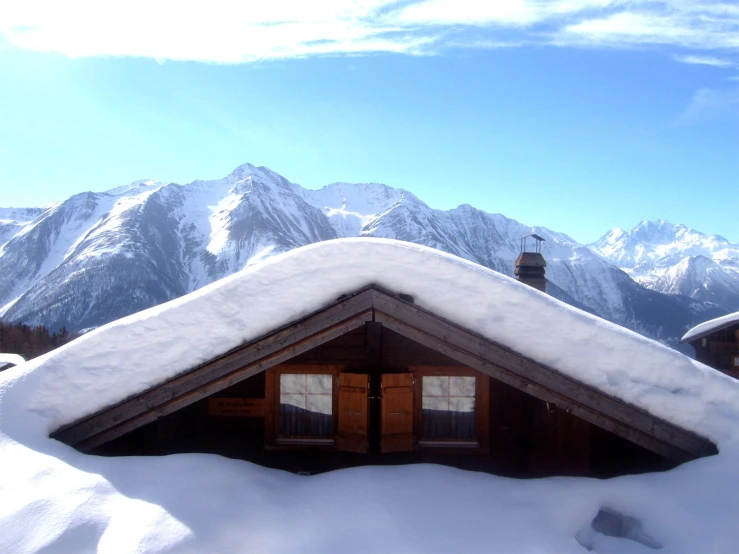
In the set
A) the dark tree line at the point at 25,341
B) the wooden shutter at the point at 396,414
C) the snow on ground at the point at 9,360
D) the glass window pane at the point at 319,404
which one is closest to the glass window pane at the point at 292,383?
the glass window pane at the point at 319,404

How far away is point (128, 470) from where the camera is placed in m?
5.89

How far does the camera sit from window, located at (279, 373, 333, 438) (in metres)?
7.71

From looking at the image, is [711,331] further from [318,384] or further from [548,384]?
[318,384]

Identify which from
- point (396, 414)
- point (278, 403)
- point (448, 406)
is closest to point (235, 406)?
point (278, 403)

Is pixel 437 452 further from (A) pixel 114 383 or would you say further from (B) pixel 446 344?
(A) pixel 114 383

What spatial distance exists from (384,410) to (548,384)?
89.0 inches

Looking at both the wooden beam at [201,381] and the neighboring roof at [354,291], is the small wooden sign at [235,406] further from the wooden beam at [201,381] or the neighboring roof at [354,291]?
the neighboring roof at [354,291]

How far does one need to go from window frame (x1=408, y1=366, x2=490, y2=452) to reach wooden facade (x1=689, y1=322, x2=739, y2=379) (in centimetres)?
1340

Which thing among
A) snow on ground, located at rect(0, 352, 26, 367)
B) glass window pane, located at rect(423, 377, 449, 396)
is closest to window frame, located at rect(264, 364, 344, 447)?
glass window pane, located at rect(423, 377, 449, 396)

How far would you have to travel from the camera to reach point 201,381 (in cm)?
630

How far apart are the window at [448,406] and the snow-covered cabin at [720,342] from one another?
13.1 metres

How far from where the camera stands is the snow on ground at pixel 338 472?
5.16 meters

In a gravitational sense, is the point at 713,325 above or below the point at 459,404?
below

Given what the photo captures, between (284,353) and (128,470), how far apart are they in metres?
2.08
